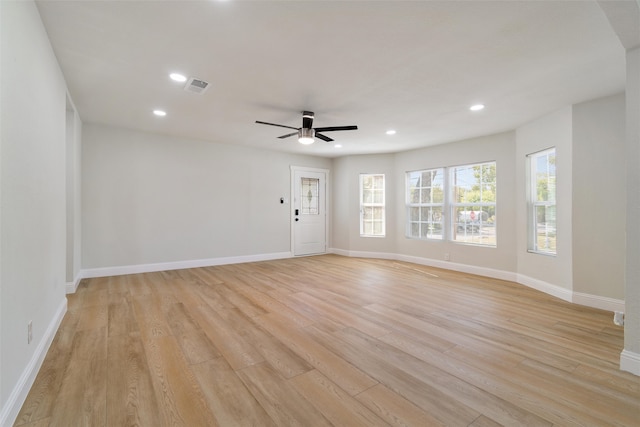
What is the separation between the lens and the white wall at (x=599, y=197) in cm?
328

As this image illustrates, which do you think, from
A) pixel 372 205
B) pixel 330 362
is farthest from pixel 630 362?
pixel 372 205

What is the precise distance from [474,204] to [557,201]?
1.52 meters

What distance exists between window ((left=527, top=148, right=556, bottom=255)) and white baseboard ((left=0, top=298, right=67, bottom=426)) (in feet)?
18.3

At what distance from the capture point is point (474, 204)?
5.35 metres

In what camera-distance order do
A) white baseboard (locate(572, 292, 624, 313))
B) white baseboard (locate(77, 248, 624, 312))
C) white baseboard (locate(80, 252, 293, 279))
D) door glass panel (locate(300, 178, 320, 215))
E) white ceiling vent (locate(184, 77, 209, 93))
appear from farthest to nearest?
door glass panel (locate(300, 178, 320, 215))
white baseboard (locate(80, 252, 293, 279))
white baseboard (locate(77, 248, 624, 312))
white baseboard (locate(572, 292, 624, 313))
white ceiling vent (locate(184, 77, 209, 93))

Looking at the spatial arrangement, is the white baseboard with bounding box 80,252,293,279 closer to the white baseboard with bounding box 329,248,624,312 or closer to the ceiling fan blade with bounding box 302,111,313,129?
the white baseboard with bounding box 329,248,624,312

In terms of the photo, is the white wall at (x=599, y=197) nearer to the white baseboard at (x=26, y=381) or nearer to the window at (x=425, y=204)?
the window at (x=425, y=204)

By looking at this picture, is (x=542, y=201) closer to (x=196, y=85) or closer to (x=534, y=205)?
(x=534, y=205)

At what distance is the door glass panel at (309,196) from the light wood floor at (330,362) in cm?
343

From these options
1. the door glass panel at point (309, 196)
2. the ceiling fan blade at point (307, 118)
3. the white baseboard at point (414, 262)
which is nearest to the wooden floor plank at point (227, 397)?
the ceiling fan blade at point (307, 118)

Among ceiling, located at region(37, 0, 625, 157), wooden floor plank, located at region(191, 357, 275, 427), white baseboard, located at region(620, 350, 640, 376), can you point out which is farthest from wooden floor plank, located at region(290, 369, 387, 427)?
ceiling, located at region(37, 0, 625, 157)

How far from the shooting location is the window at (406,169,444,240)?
589 cm

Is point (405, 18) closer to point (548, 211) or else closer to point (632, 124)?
point (632, 124)

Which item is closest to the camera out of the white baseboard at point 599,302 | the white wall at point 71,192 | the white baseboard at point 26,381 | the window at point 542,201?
the white baseboard at point 26,381
